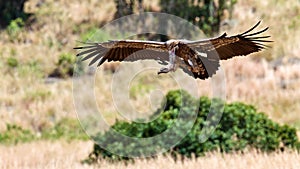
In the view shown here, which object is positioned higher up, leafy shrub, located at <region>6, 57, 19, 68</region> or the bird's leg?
the bird's leg

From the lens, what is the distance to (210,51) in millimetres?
6113

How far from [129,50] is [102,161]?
4.51 metres

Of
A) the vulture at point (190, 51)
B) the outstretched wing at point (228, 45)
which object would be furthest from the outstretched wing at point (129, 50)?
the outstretched wing at point (228, 45)

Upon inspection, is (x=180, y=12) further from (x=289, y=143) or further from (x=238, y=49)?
(x=238, y=49)

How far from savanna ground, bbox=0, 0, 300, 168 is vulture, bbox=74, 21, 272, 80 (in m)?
4.91

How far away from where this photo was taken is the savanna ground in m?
17.8

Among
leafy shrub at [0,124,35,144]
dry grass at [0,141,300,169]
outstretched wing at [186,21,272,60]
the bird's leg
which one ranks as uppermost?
outstretched wing at [186,21,272,60]

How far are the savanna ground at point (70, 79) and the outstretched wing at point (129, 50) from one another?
183 inches

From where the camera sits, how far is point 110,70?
2238 centimetres

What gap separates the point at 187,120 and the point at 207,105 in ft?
2.71

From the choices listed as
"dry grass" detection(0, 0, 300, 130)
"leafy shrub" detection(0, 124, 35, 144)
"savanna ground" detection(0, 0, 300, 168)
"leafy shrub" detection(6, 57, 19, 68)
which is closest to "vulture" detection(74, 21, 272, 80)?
"savanna ground" detection(0, 0, 300, 168)

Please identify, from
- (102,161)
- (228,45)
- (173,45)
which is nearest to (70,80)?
(102,161)

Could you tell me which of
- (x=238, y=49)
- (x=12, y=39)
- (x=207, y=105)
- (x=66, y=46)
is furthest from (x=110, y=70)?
(x=238, y=49)

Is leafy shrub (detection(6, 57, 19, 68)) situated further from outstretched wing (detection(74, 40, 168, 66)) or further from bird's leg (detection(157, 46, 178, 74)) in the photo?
bird's leg (detection(157, 46, 178, 74))
